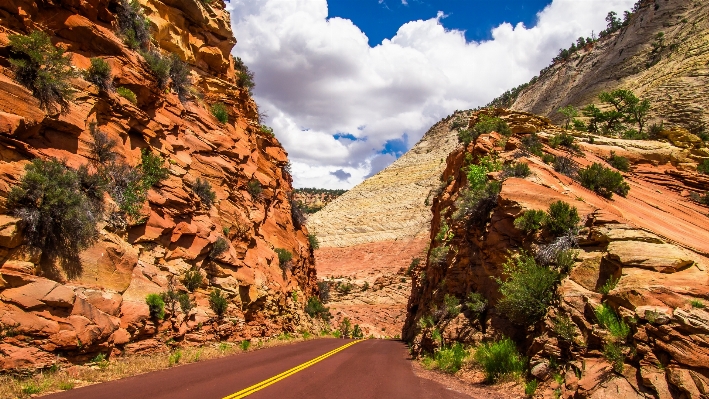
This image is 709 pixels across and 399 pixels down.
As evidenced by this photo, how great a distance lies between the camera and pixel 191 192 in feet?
55.1

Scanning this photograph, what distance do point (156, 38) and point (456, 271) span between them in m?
18.1

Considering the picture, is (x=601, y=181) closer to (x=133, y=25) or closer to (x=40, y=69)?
(x=40, y=69)

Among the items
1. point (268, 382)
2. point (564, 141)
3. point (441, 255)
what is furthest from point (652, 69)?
point (268, 382)

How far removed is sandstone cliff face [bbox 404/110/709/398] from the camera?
6309 millimetres

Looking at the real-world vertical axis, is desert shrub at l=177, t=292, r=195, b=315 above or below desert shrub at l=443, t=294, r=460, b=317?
above

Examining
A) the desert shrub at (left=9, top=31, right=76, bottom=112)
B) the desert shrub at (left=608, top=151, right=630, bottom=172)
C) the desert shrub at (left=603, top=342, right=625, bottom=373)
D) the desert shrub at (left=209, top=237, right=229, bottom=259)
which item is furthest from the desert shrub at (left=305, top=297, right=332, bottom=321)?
the desert shrub at (left=603, top=342, right=625, bottom=373)

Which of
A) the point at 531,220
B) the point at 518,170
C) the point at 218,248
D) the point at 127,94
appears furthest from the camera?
the point at 218,248

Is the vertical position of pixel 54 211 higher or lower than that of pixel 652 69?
lower

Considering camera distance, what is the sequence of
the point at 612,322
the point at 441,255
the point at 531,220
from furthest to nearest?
the point at 441,255
the point at 531,220
the point at 612,322

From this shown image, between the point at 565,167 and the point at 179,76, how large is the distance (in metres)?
18.1

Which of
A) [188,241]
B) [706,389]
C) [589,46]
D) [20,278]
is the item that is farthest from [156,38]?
[589,46]

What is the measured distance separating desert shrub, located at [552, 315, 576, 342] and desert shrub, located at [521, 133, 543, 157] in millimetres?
12268

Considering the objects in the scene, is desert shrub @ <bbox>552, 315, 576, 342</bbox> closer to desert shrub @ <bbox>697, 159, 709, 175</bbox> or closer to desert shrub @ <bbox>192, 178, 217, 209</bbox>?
desert shrub @ <bbox>192, 178, 217, 209</bbox>

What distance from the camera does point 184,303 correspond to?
13.5 meters
